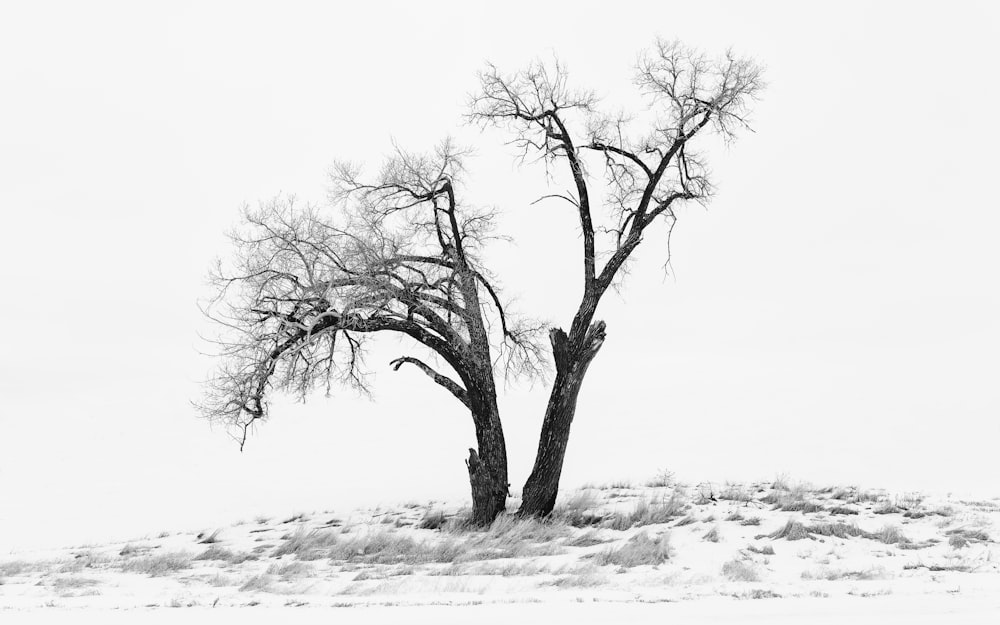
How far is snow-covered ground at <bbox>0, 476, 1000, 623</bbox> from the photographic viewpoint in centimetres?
884

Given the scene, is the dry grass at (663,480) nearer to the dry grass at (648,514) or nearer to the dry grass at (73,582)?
the dry grass at (648,514)

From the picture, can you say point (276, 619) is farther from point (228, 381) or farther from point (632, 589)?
point (228, 381)

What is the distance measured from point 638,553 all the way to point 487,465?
4521mm

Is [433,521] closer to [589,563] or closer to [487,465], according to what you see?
[487,465]

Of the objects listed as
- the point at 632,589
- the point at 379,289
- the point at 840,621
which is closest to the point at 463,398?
the point at 379,289

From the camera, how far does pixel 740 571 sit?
11406 millimetres

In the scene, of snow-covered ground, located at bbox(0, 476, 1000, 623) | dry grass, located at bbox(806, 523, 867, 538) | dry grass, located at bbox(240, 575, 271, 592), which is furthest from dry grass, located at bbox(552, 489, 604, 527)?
dry grass, located at bbox(240, 575, 271, 592)

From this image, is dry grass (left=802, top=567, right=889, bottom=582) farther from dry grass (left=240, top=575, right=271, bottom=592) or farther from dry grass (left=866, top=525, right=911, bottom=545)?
dry grass (left=240, top=575, right=271, bottom=592)

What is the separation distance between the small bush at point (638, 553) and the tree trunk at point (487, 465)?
11.4ft

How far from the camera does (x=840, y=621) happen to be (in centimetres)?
745

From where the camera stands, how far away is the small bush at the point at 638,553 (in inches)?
490

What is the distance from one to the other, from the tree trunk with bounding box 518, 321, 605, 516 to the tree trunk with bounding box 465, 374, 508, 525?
1.88ft

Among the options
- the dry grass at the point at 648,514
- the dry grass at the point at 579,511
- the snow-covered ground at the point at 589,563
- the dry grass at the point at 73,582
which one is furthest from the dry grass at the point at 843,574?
the dry grass at the point at 73,582

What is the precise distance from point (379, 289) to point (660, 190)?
590 centimetres
